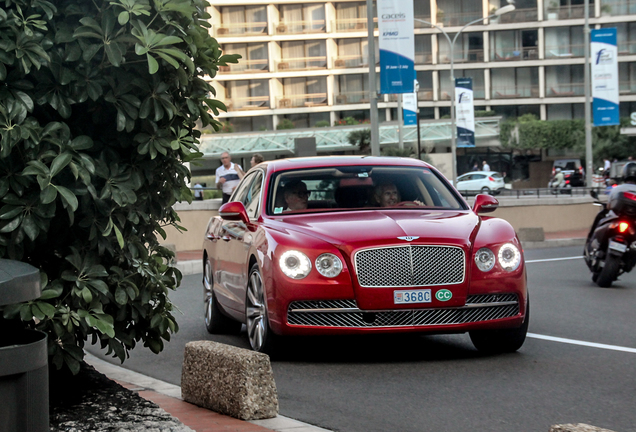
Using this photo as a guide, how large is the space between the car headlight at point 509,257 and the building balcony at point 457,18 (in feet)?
269

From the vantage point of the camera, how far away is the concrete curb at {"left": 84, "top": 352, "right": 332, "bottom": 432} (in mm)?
5363

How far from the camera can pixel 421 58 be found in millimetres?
88000

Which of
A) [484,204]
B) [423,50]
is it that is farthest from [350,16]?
[484,204]

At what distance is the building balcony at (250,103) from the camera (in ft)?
292

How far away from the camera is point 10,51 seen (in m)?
4.72

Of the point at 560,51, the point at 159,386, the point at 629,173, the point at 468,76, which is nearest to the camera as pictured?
the point at 159,386

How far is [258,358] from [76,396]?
101 cm

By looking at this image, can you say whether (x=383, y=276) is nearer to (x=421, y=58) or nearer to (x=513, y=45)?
(x=421, y=58)

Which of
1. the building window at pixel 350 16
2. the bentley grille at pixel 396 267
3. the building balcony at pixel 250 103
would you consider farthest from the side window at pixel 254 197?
the building window at pixel 350 16

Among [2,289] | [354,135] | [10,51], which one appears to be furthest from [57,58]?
[354,135]

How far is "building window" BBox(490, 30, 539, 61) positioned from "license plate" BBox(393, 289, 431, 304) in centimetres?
8141

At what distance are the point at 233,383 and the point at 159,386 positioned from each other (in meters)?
1.44

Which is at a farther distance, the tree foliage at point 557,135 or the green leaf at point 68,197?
the tree foliage at point 557,135

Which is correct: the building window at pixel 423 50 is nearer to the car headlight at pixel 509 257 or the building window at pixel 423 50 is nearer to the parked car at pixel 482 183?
the parked car at pixel 482 183
